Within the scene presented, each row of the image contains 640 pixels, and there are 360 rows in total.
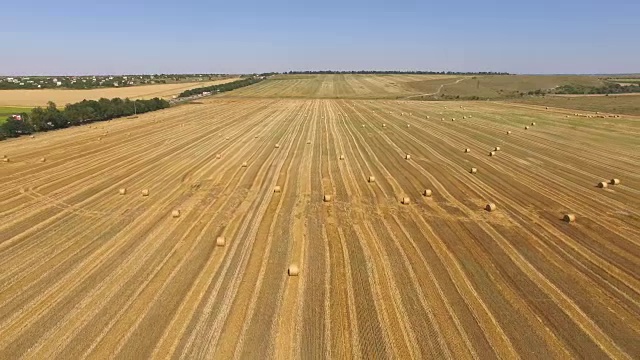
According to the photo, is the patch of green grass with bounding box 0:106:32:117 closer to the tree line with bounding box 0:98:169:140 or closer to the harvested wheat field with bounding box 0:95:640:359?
the tree line with bounding box 0:98:169:140

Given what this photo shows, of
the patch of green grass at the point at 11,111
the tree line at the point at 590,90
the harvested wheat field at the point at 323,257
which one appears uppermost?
the tree line at the point at 590,90

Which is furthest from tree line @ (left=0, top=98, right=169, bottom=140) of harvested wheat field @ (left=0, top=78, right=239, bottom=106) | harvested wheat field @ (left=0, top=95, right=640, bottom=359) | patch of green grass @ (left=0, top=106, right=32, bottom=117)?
harvested wheat field @ (left=0, top=78, right=239, bottom=106)

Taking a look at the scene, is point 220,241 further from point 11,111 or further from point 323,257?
point 11,111

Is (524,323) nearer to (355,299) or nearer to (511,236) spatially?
(355,299)

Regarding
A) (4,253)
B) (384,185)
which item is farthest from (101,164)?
(384,185)

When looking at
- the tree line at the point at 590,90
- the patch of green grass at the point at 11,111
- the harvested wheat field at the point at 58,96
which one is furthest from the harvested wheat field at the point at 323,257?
the harvested wheat field at the point at 58,96

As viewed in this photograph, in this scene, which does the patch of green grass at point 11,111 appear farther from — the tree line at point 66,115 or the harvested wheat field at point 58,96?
the tree line at point 66,115
